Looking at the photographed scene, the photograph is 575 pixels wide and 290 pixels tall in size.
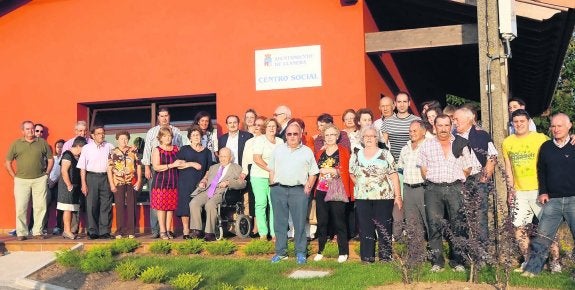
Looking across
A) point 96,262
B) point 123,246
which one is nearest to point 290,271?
point 96,262

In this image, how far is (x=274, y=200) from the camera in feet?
25.4

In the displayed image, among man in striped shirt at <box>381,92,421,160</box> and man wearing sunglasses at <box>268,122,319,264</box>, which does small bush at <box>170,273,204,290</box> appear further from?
man in striped shirt at <box>381,92,421,160</box>

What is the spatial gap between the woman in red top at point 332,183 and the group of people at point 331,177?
1 cm

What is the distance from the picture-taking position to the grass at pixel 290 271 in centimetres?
618

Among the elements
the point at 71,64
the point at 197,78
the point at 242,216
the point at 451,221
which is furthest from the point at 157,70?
the point at 451,221

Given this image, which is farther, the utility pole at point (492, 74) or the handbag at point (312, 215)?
the handbag at point (312, 215)

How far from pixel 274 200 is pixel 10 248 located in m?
4.26

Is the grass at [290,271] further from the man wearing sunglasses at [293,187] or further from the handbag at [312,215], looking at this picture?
the handbag at [312,215]

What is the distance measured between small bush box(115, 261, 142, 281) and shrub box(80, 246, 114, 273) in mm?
351

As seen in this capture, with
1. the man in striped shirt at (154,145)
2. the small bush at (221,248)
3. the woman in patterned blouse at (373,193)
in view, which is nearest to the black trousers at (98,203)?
the man in striped shirt at (154,145)

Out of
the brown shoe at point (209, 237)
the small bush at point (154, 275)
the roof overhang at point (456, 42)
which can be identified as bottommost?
the small bush at point (154, 275)

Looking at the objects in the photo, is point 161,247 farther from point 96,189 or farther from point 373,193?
point 373,193

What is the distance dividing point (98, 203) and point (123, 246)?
127 cm

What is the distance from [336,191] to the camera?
752 centimetres
